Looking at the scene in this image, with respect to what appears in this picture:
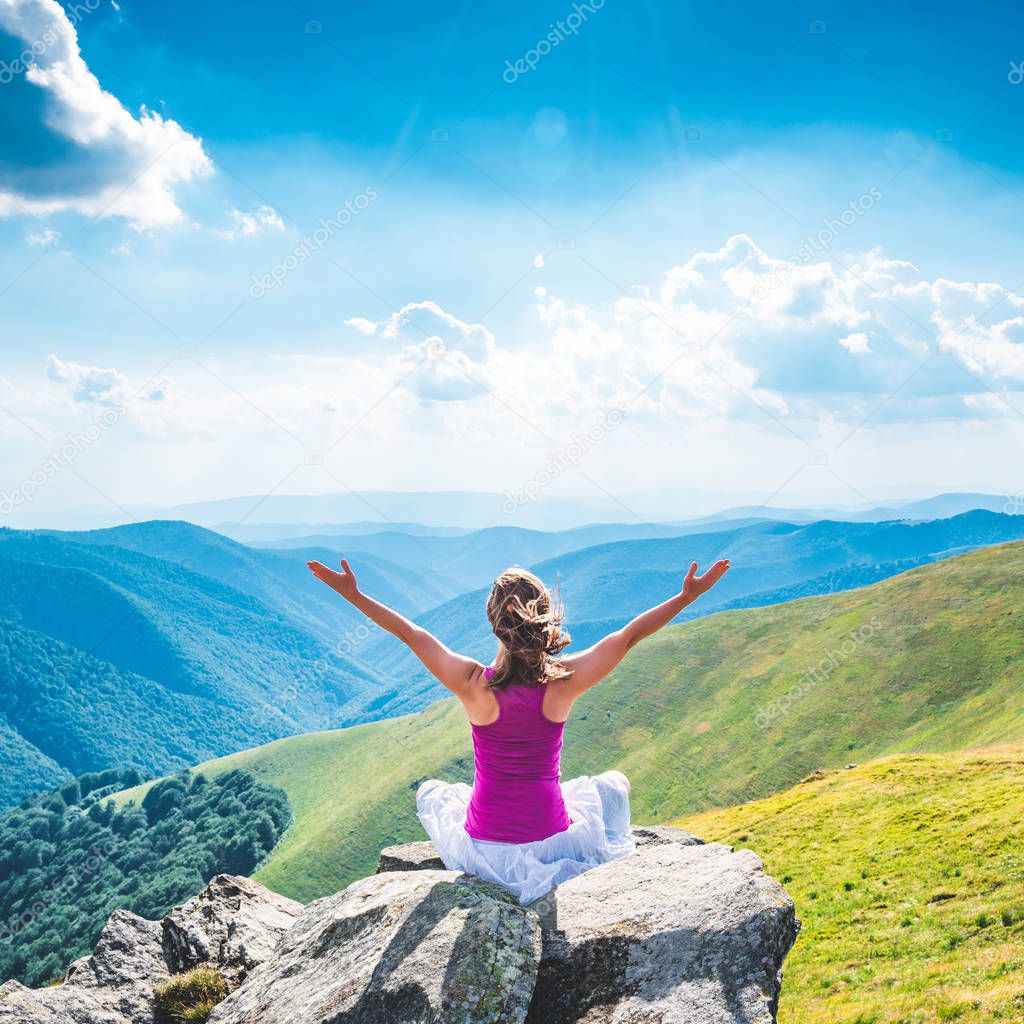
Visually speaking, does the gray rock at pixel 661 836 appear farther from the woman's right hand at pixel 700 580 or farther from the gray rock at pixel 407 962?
the woman's right hand at pixel 700 580

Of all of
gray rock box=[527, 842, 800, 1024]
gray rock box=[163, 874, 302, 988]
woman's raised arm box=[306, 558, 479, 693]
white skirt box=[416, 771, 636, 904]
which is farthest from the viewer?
gray rock box=[163, 874, 302, 988]

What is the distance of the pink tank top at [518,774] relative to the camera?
9.09 m

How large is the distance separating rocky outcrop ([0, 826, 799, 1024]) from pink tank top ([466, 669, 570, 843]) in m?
0.73

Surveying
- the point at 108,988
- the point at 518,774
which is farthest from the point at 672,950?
the point at 108,988

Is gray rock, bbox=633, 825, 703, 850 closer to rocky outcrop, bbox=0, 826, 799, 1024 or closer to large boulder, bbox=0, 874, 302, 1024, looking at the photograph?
rocky outcrop, bbox=0, 826, 799, 1024

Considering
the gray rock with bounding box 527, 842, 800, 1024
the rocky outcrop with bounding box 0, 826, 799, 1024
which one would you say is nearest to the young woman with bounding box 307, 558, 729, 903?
the rocky outcrop with bounding box 0, 826, 799, 1024

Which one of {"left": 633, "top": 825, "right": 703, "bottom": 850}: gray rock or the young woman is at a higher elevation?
the young woman

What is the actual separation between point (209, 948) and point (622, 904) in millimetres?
7587

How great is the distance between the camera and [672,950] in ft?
29.0

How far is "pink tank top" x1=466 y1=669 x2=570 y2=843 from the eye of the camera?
909 cm

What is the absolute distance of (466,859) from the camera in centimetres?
1012

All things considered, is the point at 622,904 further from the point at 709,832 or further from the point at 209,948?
the point at 709,832

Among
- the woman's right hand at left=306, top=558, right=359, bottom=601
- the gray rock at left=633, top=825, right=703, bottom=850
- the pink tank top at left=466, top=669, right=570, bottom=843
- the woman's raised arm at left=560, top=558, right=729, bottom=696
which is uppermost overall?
the woman's right hand at left=306, top=558, right=359, bottom=601

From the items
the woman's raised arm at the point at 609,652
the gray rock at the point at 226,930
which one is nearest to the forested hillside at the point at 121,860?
the gray rock at the point at 226,930
